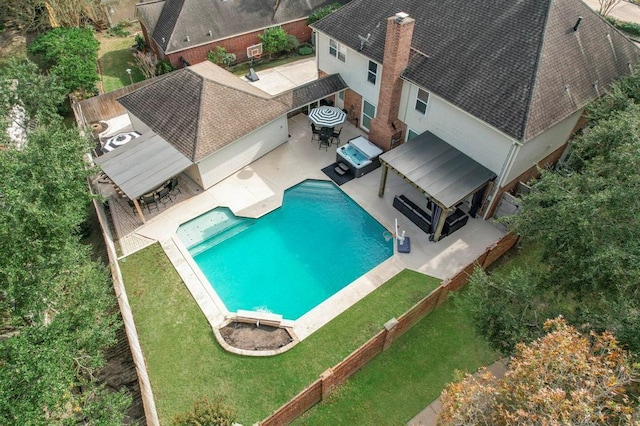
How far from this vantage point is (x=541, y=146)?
779 inches

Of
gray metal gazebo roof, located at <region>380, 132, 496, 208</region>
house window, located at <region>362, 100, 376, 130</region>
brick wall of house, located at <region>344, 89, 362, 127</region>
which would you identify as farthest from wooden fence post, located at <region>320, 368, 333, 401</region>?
brick wall of house, located at <region>344, 89, 362, 127</region>

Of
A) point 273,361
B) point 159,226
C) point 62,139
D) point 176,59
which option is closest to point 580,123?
point 273,361

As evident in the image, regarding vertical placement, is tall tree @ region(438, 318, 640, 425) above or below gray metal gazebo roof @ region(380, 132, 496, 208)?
above

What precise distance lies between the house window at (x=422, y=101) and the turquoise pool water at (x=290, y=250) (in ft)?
21.6

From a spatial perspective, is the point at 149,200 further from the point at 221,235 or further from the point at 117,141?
the point at 117,141

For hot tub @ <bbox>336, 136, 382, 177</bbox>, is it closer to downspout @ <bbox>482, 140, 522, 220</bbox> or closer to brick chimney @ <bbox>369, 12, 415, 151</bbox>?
brick chimney @ <bbox>369, 12, 415, 151</bbox>

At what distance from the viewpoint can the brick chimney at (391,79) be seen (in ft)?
66.1

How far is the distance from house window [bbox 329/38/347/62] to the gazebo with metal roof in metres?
8.30

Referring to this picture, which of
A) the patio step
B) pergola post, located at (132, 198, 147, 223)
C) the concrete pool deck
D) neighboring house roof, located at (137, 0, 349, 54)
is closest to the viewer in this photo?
the concrete pool deck

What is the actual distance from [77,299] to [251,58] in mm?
28475

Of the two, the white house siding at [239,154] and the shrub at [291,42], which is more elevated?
the shrub at [291,42]

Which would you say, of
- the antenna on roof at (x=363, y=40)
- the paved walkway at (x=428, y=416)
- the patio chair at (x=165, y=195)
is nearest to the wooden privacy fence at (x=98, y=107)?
the patio chair at (x=165, y=195)

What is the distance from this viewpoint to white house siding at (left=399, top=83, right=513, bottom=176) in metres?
18.9

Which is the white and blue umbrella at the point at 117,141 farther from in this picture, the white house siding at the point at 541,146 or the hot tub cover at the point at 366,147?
the white house siding at the point at 541,146
